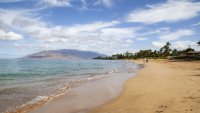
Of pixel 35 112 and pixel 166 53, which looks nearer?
pixel 35 112

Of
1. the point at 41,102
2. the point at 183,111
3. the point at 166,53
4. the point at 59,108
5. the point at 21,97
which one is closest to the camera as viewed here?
the point at 183,111

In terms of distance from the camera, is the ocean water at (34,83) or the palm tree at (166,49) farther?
the palm tree at (166,49)

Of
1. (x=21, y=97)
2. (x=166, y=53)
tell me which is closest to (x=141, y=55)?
(x=166, y=53)

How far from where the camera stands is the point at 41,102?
43.5 ft

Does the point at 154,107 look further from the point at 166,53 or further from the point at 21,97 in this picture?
the point at 166,53

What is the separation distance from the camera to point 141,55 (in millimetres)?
193500

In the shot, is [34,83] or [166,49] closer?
[34,83]

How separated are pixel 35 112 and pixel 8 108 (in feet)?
6.52

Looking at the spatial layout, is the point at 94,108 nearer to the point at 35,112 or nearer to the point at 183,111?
the point at 35,112

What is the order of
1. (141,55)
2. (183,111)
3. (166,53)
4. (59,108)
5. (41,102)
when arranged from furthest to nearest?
(141,55) → (166,53) → (41,102) → (59,108) → (183,111)

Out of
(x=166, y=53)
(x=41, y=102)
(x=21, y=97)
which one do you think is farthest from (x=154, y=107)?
(x=166, y=53)

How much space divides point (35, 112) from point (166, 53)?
141469mm

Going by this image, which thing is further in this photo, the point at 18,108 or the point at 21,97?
the point at 21,97

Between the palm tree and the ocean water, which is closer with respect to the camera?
the ocean water
